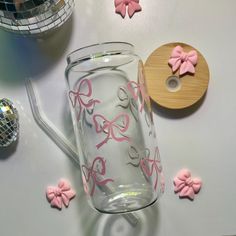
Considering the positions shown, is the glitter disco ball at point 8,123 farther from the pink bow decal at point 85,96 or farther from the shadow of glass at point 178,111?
the shadow of glass at point 178,111

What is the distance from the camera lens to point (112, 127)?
2.16 feet

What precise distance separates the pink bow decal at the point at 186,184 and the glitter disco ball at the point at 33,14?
0.33 metres

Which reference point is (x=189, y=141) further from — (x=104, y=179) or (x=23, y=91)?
(x=23, y=91)

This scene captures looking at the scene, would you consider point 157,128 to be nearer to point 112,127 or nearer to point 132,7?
point 112,127

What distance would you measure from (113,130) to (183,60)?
176 millimetres

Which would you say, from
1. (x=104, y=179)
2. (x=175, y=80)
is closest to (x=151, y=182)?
(x=104, y=179)

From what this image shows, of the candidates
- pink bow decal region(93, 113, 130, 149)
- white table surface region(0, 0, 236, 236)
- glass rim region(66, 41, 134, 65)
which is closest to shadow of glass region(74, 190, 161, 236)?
white table surface region(0, 0, 236, 236)

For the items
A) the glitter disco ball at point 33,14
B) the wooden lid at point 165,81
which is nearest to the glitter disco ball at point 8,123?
the glitter disco ball at point 33,14

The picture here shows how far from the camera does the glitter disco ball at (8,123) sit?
2.30ft

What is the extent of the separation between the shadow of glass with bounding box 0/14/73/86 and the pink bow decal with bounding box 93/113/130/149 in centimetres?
15

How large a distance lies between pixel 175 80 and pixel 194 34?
9 centimetres

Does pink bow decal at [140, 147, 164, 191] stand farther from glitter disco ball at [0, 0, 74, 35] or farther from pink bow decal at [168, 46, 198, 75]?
glitter disco ball at [0, 0, 74, 35]

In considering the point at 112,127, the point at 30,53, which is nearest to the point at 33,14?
the point at 30,53

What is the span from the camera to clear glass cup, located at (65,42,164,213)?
25.9 inches
